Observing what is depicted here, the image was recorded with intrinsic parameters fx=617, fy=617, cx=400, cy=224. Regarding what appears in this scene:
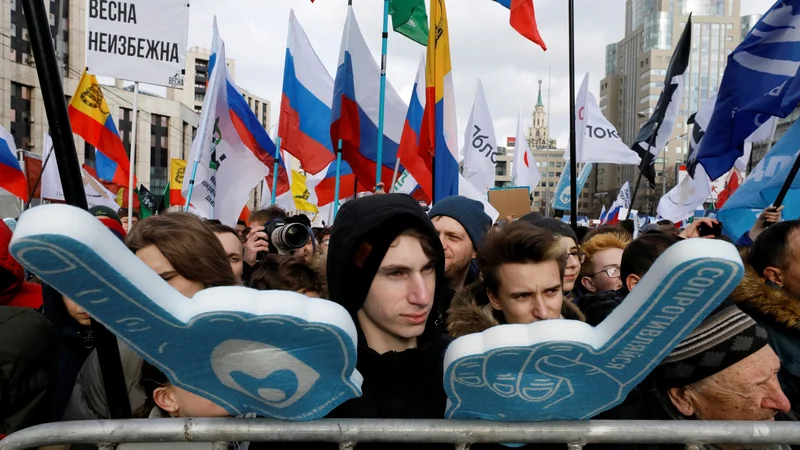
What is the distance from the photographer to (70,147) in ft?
4.29

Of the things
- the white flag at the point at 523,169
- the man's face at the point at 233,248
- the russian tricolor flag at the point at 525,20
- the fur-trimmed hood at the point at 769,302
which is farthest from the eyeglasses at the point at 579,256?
the white flag at the point at 523,169

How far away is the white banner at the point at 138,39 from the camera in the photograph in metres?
5.86

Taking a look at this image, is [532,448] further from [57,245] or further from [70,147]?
[70,147]

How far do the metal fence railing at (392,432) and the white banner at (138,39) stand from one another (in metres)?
5.53

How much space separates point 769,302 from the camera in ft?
8.04

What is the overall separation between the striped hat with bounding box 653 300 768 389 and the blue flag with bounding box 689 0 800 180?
4.05 metres

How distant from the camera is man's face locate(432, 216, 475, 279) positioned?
11.9 ft

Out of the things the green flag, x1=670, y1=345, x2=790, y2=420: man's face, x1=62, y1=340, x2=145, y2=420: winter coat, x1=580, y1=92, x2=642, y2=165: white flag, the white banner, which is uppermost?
the green flag

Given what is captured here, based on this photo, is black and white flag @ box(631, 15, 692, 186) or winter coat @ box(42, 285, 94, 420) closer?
winter coat @ box(42, 285, 94, 420)

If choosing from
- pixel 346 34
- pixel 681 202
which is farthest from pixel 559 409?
pixel 681 202

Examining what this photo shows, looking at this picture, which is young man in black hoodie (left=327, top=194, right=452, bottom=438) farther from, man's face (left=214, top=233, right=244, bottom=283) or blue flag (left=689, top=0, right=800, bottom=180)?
blue flag (left=689, top=0, right=800, bottom=180)

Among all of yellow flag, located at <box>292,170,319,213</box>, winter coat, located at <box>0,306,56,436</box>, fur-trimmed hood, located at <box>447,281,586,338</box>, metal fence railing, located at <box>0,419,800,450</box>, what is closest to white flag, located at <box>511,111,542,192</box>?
yellow flag, located at <box>292,170,319,213</box>

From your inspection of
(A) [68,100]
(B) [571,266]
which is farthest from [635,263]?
(A) [68,100]

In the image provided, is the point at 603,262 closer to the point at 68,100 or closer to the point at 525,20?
the point at 525,20
